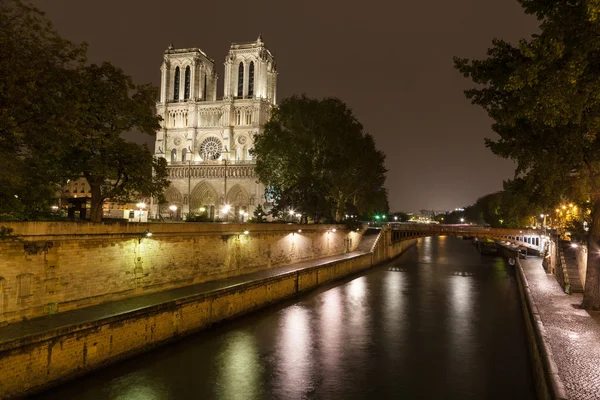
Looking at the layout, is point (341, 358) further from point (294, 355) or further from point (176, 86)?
point (176, 86)

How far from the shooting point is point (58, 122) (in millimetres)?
11383

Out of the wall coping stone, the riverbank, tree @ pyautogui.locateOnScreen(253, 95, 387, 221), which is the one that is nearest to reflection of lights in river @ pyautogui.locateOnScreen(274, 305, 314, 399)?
the riverbank

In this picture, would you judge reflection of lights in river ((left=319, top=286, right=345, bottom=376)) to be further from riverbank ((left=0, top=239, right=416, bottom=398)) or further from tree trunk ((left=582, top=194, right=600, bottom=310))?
tree trunk ((left=582, top=194, right=600, bottom=310))

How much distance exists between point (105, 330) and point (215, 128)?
176 feet

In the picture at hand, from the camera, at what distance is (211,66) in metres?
68.9

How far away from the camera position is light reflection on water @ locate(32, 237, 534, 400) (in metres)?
11.2

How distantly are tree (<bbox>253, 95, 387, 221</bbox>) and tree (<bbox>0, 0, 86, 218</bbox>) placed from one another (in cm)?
2233

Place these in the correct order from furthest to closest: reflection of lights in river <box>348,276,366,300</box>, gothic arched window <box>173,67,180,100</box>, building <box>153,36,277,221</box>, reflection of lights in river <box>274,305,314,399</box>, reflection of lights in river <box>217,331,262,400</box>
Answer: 1. gothic arched window <box>173,67,180,100</box>
2. building <box>153,36,277,221</box>
3. reflection of lights in river <box>348,276,366,300</box>
4. reflection of lights in river <box>274,305,314,399</box>
5. reflection of lights in river <box>217,331,262,400</box>

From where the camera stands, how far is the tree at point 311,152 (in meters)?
34.3

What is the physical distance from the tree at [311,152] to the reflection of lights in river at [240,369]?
64.2 feet

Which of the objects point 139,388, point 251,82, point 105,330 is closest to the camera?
point 139,388

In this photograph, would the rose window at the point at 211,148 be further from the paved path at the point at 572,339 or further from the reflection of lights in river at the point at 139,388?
the reflection of lights in river at the point at 139,388

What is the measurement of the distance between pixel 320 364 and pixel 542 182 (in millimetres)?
8684

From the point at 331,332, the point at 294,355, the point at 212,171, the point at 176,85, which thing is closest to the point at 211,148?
the point at 212,171
